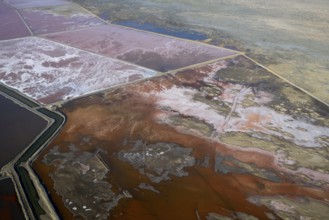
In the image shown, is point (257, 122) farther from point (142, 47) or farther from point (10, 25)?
point (10, 25)

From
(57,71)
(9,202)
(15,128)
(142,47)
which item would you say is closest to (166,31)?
(142,47)

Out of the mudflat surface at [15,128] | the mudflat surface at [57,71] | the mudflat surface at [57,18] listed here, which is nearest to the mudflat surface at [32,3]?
the mudflat surface at [57,18]

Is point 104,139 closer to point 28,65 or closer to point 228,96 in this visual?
point 228,96

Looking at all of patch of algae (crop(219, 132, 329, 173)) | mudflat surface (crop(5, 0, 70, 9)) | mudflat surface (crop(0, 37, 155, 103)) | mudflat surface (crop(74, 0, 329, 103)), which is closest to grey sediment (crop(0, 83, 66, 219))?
mudflat surface (crop(0, 37, 155, 103))

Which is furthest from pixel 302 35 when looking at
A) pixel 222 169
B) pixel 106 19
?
pixel 222 169

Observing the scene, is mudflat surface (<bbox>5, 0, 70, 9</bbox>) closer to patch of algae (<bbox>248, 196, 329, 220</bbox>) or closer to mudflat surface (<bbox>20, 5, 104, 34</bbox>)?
mudflat surface (<bbox>20, 5, 104, 34</bbox>)

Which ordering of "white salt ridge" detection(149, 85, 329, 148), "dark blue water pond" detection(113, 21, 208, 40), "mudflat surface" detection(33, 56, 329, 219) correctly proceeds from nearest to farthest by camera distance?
"mudflat surface" detection(33, 56, 329, 219) → "white salt ridge" detection(149, 85, 329, 148) → "dark blue water pond" detection(113, 21, 208, 40)

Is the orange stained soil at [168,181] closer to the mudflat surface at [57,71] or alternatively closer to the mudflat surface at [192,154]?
the mudflat surface at [192,154]
